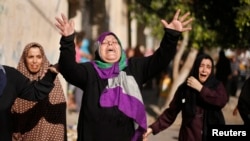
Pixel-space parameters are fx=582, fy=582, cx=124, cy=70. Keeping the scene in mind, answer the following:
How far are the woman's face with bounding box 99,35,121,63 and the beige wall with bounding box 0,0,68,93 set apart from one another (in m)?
3.33

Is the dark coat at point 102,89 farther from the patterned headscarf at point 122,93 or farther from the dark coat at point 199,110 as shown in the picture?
the dark coat at point 199,110

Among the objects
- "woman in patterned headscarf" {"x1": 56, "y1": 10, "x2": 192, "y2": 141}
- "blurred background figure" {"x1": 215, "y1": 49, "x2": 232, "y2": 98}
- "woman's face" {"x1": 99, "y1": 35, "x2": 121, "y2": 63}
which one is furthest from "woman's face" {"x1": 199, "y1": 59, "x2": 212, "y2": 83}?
"blurred background figure" {"x1": 215, "y1": 49, "x2": 232, "y2": 98}

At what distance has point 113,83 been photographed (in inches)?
159

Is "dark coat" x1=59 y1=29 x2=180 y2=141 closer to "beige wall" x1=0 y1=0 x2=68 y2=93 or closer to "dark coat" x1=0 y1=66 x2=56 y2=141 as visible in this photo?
"dark coat" x1=0 y1=66 x2=56 y2=141

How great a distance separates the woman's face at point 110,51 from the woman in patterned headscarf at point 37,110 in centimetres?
112

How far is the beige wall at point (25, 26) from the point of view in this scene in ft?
23.9

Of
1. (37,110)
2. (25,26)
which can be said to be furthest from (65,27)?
(25,26)

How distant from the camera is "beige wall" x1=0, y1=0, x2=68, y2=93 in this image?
7.29 m

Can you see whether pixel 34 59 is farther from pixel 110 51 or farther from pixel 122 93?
pixel 122 93

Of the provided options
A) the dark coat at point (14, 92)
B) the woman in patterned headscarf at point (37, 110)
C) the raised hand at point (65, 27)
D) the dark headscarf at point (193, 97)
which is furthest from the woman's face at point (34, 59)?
the dark headscarf at point (193, 97)

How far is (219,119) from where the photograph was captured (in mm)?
4961

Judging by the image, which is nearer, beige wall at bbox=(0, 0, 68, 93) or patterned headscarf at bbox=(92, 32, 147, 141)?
patterned headscarf at bbox=(92, 32, 147, 141)

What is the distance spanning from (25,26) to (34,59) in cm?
300

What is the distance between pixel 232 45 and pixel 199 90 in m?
5.77
